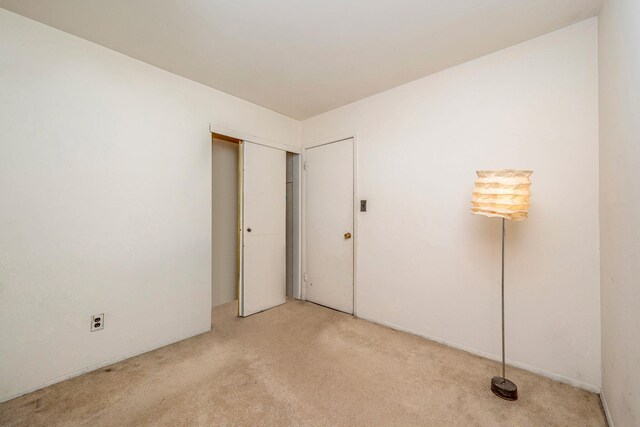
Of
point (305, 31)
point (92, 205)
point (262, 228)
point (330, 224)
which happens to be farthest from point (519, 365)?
point (92, 205)

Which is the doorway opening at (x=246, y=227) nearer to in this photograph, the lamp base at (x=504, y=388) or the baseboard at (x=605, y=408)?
the lamp base at (x=504, y=388)

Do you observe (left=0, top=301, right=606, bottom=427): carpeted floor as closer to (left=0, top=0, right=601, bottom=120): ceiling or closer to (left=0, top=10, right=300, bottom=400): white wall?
(left=0, top=10, right=300, bottom=400): white wall

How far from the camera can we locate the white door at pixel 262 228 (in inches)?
119

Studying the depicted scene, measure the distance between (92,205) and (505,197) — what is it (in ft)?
9.60

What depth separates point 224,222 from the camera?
3.42m

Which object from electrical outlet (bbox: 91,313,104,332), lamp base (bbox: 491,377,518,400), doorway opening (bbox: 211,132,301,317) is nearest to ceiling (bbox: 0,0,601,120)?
doorway opening (bbox: 211,132,301,317)

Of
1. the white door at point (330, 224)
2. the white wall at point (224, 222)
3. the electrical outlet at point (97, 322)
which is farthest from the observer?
the white wall at point (224, 222)

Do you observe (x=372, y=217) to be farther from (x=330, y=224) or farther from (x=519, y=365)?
(x=519, y=365)

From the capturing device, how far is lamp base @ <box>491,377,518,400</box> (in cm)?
166

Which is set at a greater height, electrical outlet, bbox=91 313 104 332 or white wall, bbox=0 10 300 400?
white wall, bbox=0 10 300 400

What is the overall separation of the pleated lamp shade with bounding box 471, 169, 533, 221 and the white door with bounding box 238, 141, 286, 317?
7.71 ft

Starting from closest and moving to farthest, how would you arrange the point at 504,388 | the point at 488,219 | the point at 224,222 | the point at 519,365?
1. the point at 504,388
2. the point at 519,365
3. the point at 488,219
4. the point at 224,222

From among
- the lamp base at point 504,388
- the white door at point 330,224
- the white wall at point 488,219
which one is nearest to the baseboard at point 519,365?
the white wall at point 488,219

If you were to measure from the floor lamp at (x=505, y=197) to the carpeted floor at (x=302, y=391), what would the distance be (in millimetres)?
86
